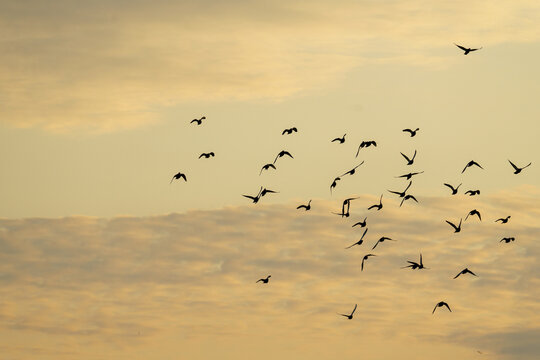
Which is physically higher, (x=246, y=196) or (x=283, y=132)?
(x=283, y=132)

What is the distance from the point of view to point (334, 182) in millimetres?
145875

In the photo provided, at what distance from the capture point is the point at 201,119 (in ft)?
506

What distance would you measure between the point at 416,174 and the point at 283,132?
18771mm

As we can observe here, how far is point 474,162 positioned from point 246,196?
93.2 ft

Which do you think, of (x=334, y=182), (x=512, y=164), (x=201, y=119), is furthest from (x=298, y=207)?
(x=512, y=164)

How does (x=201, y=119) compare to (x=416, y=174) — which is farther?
(x=201, y=119)

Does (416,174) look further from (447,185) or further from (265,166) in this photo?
(265,166)

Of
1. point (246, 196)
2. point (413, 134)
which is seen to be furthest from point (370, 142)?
point (246, 196)

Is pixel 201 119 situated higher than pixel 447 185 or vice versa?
pixel 201 119

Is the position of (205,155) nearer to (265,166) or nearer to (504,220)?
(265,166)

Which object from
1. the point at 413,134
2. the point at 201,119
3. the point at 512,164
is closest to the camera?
the point at 512,164

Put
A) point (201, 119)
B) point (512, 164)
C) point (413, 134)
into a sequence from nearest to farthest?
point (512, 164) → point (413, 134) → point (201, 119)

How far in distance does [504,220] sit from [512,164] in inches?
701

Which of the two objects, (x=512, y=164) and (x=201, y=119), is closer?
(x=512, y=164)
